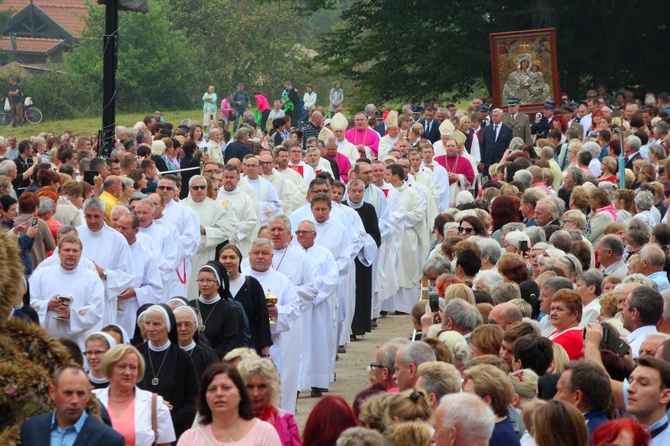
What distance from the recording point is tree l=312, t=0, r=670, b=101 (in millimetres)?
34250

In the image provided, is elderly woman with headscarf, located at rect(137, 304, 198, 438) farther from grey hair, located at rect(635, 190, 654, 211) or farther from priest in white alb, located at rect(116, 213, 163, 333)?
grey hair, located at rect(635, 190, 654, 211)

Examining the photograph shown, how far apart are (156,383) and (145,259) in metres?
3.89

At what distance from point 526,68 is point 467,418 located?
21.8 meters

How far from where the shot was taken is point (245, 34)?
58219 millimetres

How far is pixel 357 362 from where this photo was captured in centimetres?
1463

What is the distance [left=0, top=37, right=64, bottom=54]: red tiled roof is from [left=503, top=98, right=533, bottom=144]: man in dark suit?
4691 cm

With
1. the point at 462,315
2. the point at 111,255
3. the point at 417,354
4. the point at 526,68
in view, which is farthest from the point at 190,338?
the point at 526,68

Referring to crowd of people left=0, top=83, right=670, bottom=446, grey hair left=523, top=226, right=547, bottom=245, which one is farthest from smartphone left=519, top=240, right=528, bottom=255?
grey hair left=523, top=226, right=547, bottom=245

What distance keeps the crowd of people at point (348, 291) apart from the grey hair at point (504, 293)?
0.02 m

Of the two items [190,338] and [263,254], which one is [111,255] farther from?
[190,338]

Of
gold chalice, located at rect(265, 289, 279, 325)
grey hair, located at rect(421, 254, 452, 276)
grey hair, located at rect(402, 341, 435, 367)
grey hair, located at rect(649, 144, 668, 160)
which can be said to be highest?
grey hair, located at rect(649, 144, 668, 160)

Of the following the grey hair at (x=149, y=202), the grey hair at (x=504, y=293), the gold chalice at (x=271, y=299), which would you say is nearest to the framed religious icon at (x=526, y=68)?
the grey hair at (x=149, y=202)

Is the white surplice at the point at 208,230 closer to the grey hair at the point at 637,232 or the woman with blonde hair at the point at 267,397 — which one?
the grey hair at the point at 637,232

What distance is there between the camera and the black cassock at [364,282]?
616 inches
